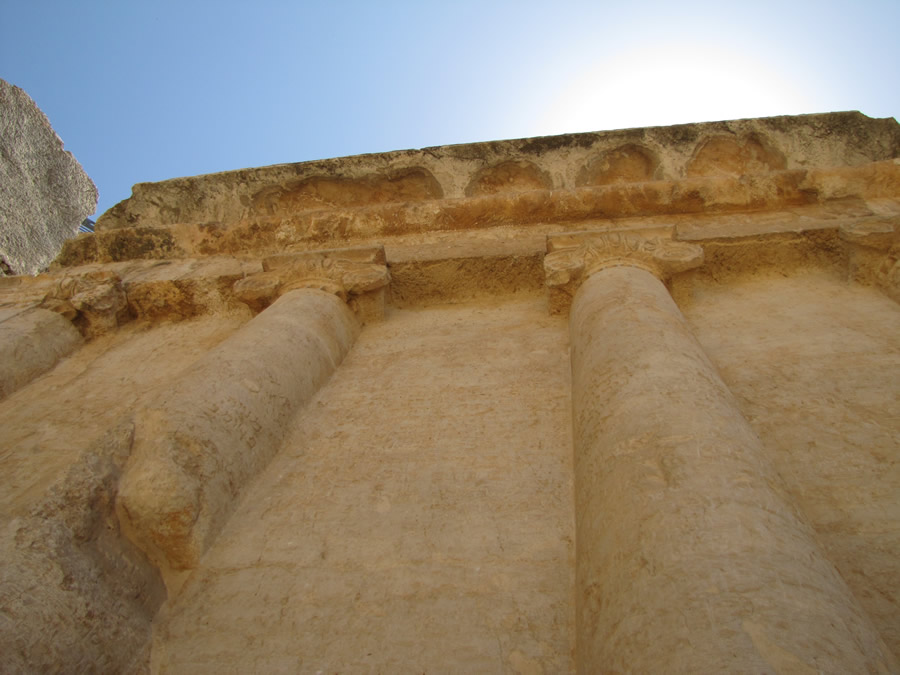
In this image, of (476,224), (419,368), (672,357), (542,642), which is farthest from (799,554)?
(476,224)

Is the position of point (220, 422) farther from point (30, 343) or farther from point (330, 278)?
point (30, 343)

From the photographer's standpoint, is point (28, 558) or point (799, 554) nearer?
point (799, 554)

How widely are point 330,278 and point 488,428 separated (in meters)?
2.01

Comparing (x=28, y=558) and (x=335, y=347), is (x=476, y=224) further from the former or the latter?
(x=28, y=558)

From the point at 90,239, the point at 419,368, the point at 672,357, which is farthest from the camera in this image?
the point at 90,239

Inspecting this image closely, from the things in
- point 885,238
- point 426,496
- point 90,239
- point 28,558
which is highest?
point 90,239

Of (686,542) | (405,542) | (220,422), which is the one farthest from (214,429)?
Answer: (686,542)

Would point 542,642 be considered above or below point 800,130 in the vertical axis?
below

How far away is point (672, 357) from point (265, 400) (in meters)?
1.99

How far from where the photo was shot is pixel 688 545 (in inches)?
75.9

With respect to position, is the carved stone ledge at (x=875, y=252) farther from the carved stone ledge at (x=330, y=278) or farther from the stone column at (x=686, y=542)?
the carved stone ledge at (x=330, y=278)

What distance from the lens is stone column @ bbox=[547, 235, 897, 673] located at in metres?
1.64

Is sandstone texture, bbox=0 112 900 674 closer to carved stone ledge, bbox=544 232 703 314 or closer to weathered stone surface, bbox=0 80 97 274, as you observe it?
carved stone ledge, bbox=544 232 703 314

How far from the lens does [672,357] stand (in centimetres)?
290
